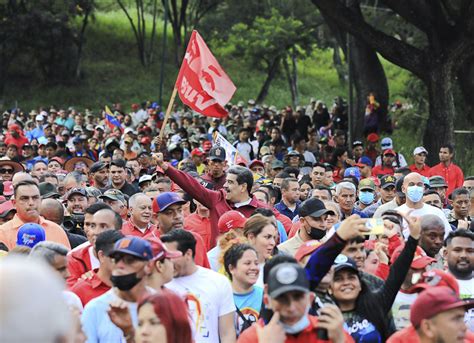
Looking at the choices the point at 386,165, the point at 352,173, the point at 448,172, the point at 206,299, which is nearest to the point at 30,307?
the point at 206,299

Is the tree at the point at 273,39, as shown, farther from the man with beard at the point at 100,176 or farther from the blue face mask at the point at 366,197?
the blue face mask at the point at 366,197

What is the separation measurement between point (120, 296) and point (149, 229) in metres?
4.37

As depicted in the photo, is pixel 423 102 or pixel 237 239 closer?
pixel 237 239

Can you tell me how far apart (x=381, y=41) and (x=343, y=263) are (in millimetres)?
16438

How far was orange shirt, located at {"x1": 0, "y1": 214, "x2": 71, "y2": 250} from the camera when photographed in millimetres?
9406

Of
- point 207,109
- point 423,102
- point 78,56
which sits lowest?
point 78,56

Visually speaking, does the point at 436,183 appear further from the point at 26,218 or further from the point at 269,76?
the point at 269,76

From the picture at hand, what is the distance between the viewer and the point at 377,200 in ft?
46.2

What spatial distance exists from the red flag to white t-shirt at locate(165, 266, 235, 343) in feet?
25.0

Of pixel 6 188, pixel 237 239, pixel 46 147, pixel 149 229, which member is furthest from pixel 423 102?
pixel 237 239

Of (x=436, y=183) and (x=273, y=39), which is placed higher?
(x=436, y=183)

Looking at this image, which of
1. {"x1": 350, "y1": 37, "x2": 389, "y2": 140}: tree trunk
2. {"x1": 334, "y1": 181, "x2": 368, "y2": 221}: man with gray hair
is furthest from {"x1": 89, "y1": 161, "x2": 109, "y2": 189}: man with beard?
{"x1": 350, "y1": 37, "x2": 389, "y2": 140}: tree trunk

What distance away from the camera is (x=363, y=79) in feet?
93.4

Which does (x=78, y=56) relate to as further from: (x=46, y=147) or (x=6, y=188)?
(x=6, y=188)
